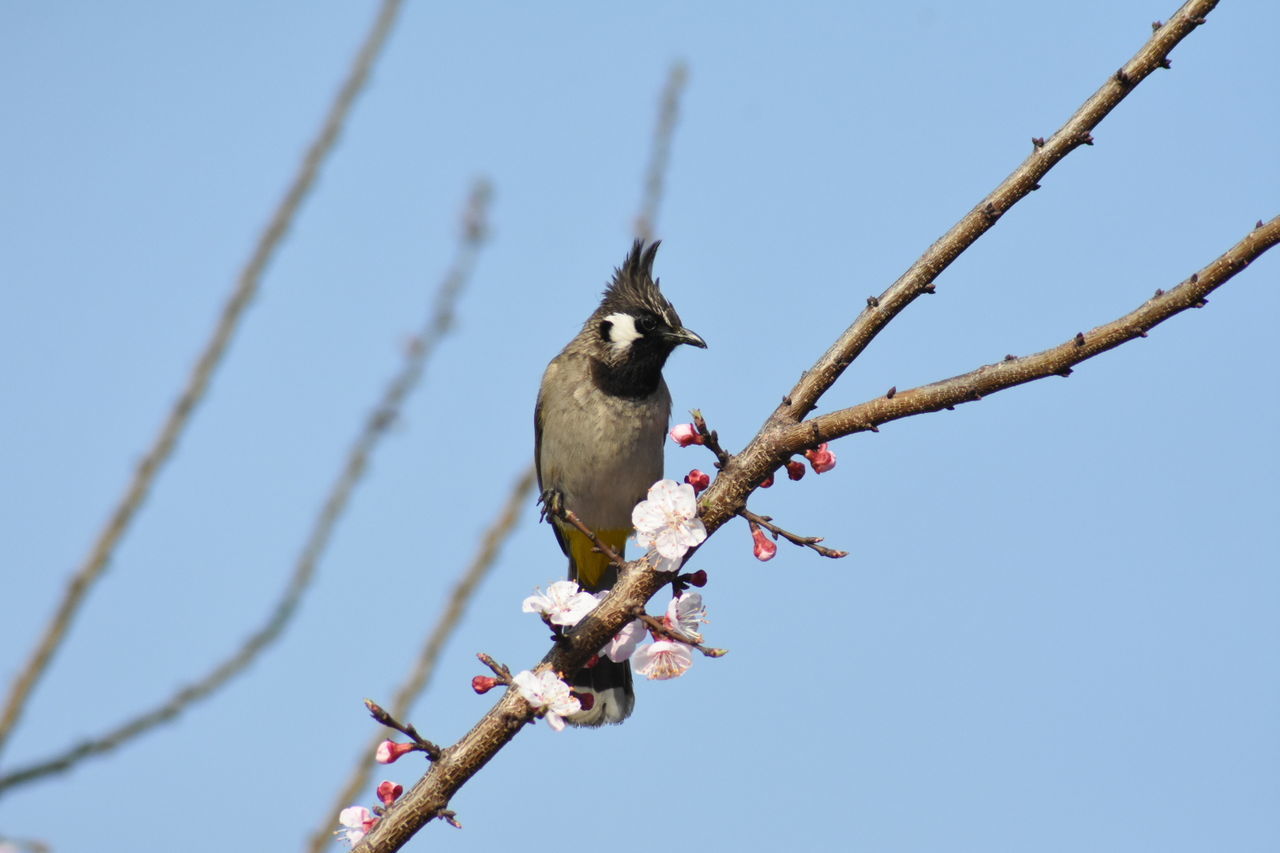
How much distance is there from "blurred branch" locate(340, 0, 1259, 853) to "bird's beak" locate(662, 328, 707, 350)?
3036 millimetres

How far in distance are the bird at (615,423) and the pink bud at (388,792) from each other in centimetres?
304

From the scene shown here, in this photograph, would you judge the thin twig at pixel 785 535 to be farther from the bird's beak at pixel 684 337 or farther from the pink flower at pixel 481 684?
the bird's beak at pixel 684 337

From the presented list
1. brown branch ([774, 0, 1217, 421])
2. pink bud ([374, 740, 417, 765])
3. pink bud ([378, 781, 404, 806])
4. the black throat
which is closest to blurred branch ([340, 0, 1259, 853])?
brown branch ([774, 0, 1217, 421])

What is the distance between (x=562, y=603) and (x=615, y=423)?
3113mm

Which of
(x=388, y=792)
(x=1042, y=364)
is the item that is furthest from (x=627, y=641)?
(x=1042, y=364)

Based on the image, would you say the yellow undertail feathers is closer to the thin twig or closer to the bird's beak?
the bird's beak

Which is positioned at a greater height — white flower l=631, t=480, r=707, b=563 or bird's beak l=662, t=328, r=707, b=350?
bird's beak l=662, t=328, r=707, b=350

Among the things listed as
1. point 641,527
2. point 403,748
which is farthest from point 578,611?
point 403,748

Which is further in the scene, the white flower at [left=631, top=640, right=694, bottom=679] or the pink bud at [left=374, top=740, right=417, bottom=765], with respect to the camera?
the white flower at [left=631, top=640, right=694, bottom=679]

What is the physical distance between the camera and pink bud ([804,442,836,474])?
2.59 meters

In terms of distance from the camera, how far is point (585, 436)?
5.64m

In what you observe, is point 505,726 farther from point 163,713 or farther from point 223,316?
point 223,316

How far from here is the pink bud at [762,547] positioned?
8.09 feet

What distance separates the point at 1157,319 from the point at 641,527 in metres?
0.96
